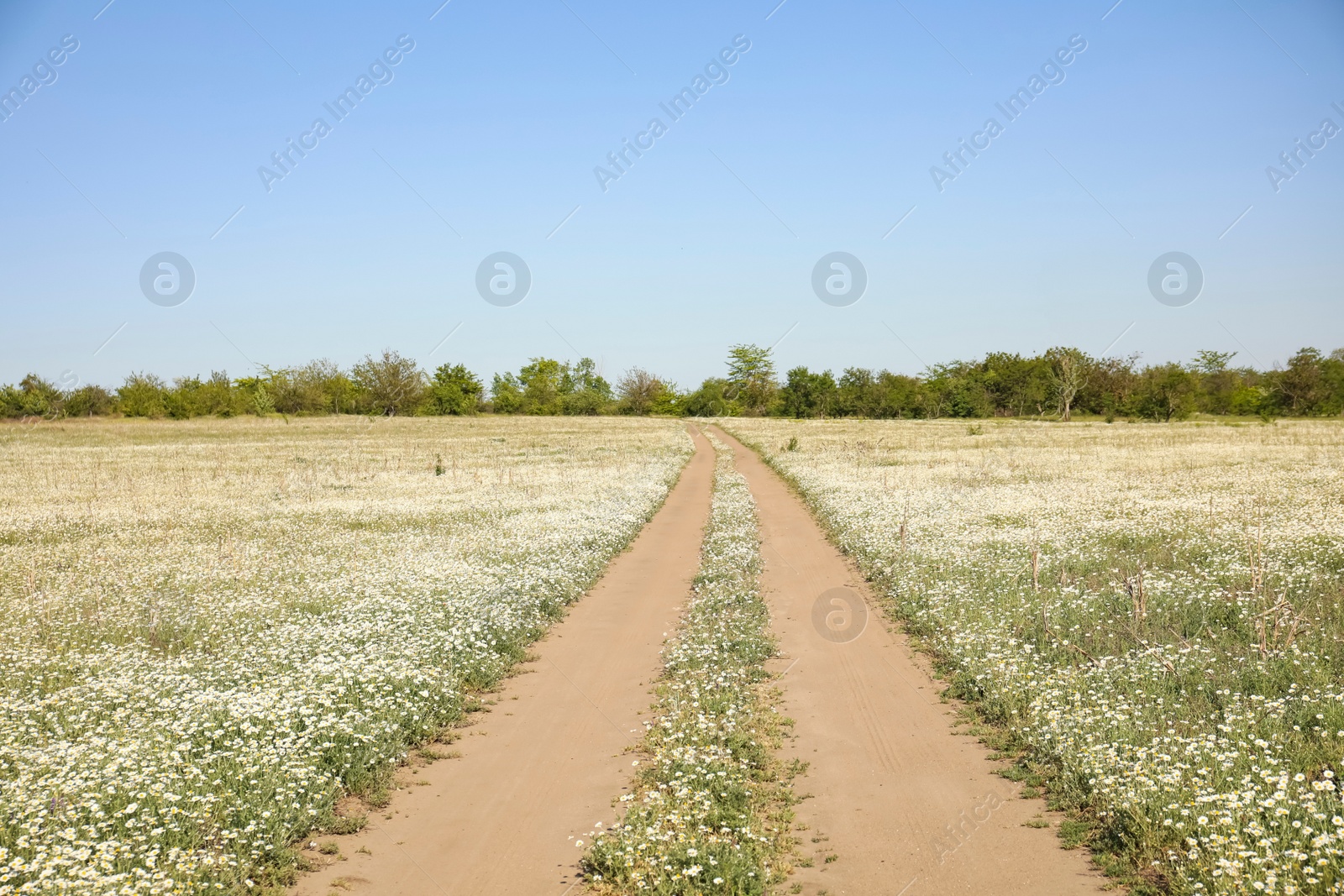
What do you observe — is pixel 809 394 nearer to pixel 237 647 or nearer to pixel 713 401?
pixel 713 401

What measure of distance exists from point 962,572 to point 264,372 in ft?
566

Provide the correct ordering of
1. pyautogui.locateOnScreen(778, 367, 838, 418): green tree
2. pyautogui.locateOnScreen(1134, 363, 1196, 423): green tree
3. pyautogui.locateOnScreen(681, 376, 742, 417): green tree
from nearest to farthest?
pyautogui.locateOnScreen(1134, 363, 1196, 423): green tree < pyautogui.locateOnScreen(778, 367, 838, 418): green tree < pyautogui.locateOnScreen(681, 376, 742, 417): green tree

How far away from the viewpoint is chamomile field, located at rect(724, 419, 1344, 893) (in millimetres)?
5668

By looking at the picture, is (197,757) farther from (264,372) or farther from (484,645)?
(264,372)

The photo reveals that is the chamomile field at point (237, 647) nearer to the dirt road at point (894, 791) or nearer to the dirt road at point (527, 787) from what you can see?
the dirt road at point (527, 787)

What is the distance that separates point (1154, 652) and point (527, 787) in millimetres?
7092

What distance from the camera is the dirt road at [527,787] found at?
5.79m

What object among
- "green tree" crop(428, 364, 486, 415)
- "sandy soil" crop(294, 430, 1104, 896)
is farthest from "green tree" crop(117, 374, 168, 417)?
"sandy soil" crop(294, 430, 1104, 896)

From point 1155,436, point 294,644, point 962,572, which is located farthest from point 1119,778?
point 1155,436

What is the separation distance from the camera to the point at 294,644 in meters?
10.1

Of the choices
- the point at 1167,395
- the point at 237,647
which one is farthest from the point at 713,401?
the point at 237,647

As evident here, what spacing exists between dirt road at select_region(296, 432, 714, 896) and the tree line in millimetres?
91388

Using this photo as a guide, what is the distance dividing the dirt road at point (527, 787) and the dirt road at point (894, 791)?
1.80m

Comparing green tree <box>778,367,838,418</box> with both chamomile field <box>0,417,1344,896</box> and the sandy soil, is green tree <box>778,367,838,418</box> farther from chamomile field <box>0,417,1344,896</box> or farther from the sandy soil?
the sandy soil
